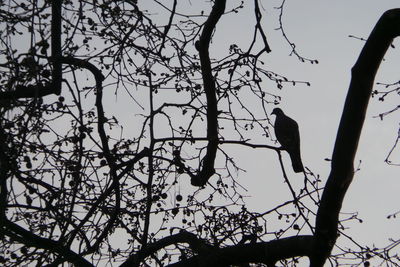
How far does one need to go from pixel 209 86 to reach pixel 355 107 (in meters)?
1.54

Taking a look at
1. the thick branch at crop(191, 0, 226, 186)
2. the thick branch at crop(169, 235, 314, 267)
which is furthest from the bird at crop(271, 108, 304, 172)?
the thick branch at crop(169, 235, 314, 267)

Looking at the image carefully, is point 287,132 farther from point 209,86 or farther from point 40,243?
point 40,243

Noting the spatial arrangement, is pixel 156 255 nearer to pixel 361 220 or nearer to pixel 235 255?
pixel 235 255

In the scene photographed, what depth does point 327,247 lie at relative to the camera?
8.64ft

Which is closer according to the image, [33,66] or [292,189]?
[33,66]

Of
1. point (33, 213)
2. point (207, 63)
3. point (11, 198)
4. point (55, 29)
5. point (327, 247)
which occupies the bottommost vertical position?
point (327, 247)

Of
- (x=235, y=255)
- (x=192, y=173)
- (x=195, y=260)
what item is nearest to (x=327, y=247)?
(x=235, y=255)

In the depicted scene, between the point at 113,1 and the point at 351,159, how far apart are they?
8.20 ft

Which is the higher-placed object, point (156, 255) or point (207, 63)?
point (207, 63)

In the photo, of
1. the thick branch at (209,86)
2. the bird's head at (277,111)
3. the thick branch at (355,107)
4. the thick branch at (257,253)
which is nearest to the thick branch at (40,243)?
the thick branch at (257,253)

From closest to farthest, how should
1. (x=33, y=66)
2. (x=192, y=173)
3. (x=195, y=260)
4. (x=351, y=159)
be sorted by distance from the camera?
(x=351, y=159) → (x=33, y=66) → (x=195, y=260) → (x=192, y=173)

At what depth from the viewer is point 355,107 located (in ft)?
7.66

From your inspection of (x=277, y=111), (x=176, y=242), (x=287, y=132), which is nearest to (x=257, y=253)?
(x=176, y=242)

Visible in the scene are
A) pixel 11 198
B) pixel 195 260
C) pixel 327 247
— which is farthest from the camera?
pixel 195 260
